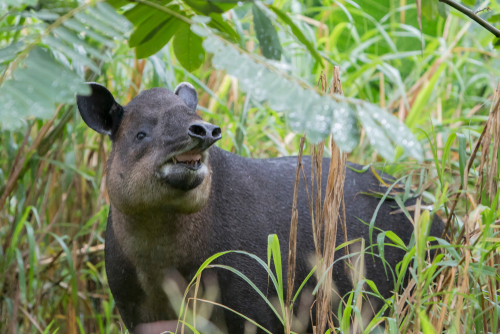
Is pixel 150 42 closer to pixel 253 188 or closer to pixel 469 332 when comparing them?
pixel 253 188

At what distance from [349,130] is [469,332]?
3.65ft

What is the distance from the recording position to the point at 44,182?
3537 mm

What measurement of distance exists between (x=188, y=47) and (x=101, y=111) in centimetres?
82

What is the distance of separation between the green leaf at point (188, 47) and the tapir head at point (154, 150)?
0.82 ft

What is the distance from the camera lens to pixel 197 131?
219 centimetres

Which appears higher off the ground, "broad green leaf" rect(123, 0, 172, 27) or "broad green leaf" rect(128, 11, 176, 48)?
"broad green leaf" rect(123, 0, 172, 27)

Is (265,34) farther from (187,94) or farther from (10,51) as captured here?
(187,94)

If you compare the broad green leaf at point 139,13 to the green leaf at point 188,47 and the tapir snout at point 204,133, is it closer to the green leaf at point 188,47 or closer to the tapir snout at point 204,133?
the green leaf at point 188,47

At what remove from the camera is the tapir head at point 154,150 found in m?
2.31

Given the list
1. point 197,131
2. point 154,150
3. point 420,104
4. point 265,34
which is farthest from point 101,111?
point 420,104

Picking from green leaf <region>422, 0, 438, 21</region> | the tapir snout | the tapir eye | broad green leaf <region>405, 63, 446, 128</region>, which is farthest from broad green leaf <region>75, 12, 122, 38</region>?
broad green leaf <region>405, 63, 446, 128</region>

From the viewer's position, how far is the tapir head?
7.58 ft

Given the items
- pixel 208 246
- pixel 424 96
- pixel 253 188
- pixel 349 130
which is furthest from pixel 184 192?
pixel 424 96

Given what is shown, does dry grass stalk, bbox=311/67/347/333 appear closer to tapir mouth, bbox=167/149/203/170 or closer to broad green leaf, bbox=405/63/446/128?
tapir mouth, bbox=167/149/203/170
